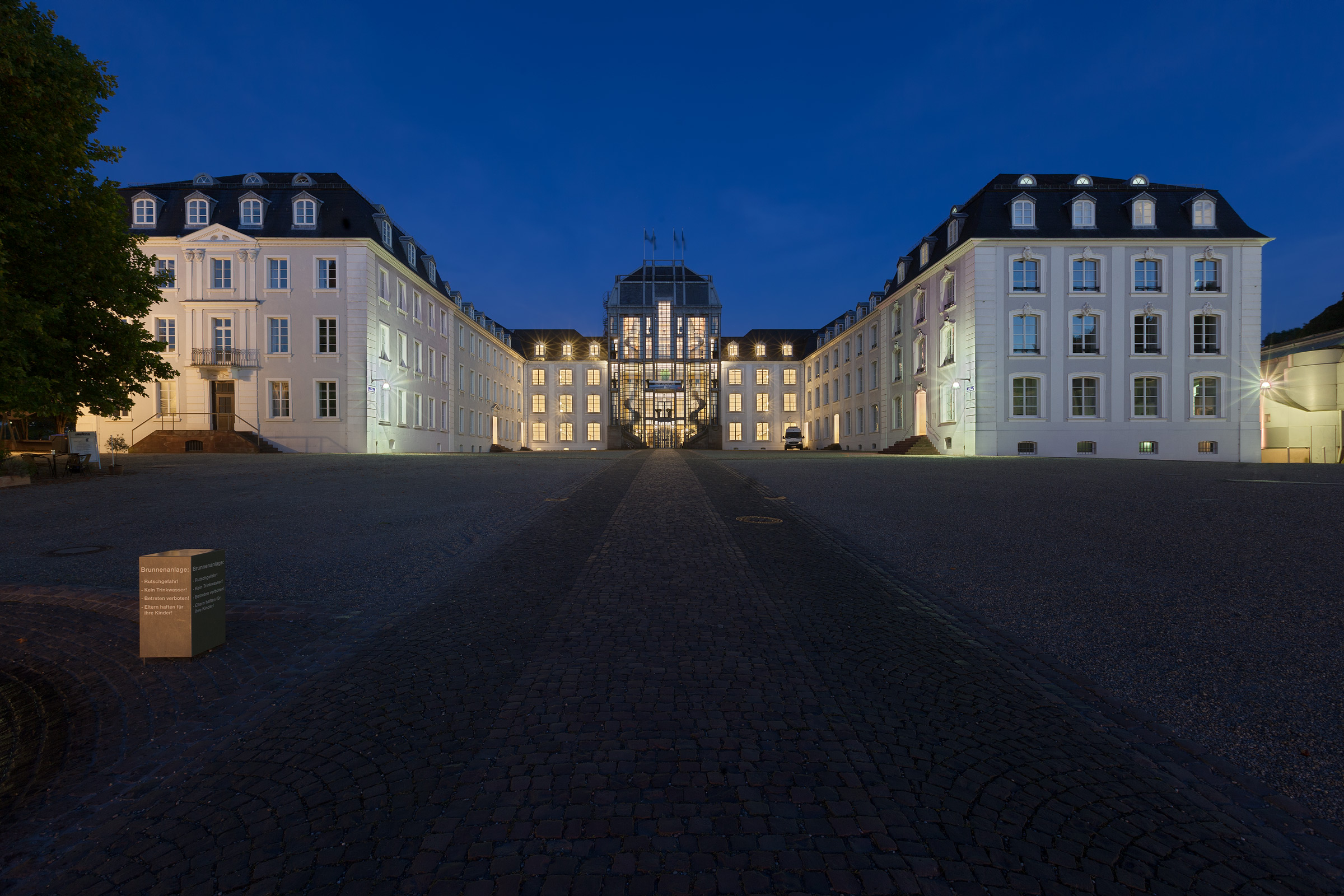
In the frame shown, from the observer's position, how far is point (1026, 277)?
101 ft

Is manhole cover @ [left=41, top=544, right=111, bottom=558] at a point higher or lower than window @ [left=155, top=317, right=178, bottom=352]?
lower

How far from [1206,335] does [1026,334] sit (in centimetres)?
921

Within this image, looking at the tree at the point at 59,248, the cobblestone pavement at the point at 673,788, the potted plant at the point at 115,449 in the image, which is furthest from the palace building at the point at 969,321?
the cobblestone pavement at the point at 673,788

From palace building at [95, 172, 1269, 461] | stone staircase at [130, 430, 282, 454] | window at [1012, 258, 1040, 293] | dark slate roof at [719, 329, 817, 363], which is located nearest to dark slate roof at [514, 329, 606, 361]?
dark slate roof at [719, 329, 817, 363]

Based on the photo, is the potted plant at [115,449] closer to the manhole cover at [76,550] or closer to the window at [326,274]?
the window at [326,274]

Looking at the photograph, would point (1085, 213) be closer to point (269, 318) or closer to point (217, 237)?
point (269, 318)

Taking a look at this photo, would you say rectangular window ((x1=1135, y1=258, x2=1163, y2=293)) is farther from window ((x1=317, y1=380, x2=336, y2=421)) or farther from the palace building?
window ((x1=317, y1=380, x2=336, y2=421))

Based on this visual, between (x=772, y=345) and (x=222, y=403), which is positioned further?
(x=772, y=345)

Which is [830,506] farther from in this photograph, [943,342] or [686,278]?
[686,278]

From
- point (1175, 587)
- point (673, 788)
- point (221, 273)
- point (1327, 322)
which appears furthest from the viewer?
point (1327, 322)

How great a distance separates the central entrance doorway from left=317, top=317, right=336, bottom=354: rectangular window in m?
4.90

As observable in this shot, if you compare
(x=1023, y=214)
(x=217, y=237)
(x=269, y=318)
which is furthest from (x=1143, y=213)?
(x=217, y=237)

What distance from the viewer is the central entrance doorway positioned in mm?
32031

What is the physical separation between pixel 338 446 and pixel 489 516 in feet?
87.8
